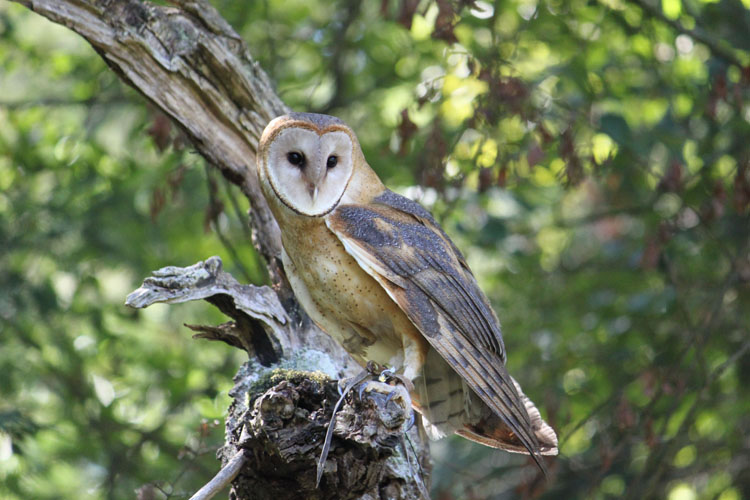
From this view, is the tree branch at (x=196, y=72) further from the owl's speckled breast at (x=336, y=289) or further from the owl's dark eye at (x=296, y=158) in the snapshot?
the owl's dark eye at (x=296, y=158)

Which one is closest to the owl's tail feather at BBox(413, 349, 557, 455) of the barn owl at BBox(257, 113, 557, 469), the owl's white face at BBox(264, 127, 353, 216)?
the barn owl at BBox(257, 113, 557, 469)

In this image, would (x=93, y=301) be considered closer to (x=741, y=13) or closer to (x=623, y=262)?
(x=623, y=262)

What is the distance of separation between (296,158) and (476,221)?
3.08 m

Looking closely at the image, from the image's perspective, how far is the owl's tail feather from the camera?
3504 mm

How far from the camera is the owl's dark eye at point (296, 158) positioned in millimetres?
3336

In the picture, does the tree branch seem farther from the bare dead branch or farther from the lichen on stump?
the bare dead branch

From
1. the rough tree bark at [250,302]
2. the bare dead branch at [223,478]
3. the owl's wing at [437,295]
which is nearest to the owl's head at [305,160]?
the owl's wing at [437,295]

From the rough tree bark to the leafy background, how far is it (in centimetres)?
89

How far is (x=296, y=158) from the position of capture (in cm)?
335

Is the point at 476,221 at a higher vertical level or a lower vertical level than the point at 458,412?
lower

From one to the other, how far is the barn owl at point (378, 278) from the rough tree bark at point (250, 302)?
0.82 ft

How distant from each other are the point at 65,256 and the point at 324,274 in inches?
138

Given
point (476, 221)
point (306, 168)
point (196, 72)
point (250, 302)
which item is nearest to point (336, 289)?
point (250, 302)

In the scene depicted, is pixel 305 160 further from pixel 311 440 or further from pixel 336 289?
pixel 311 440
